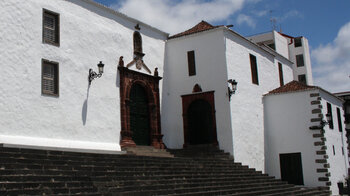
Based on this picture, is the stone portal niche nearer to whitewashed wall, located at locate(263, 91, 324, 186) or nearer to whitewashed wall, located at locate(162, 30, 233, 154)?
whitewashed wall, located at locate(162, 30, 233, 154)

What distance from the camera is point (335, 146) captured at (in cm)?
2475

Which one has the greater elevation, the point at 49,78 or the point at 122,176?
the point at 49,78

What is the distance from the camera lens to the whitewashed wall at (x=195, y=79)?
21.2 m

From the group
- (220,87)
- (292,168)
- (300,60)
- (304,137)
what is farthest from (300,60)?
(220,87)

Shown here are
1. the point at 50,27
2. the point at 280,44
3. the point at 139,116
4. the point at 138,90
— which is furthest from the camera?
the point at 280,44

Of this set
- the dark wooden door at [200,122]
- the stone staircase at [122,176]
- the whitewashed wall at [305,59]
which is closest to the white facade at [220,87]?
the dark wooden door at [200,122]

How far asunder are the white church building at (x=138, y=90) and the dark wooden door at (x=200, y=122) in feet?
0.16

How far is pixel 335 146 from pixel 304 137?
8.89 feet

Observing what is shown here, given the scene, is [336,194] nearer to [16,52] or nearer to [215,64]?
[215,64]

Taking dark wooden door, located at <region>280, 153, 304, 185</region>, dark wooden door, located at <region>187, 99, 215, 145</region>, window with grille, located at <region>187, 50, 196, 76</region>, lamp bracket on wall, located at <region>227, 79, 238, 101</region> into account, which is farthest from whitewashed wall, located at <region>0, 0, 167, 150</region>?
dark wooden door, located at <region>280, 153, 304, 185</region>

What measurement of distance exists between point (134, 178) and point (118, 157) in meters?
1.68

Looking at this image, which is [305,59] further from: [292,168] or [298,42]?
[292,168]

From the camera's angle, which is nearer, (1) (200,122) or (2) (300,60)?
(1) (200,122)

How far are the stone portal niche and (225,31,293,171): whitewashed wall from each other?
11.3 ft
